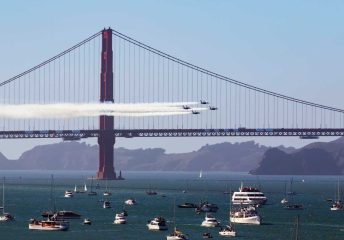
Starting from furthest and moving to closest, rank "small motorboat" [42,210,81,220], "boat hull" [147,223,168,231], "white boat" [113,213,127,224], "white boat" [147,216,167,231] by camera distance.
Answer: "small motorboat" [42,210,81,220] < "white boat" [113,213,127,224] < "white boat" [147,216,167,231] < "boat hull" [147,223,168,231]

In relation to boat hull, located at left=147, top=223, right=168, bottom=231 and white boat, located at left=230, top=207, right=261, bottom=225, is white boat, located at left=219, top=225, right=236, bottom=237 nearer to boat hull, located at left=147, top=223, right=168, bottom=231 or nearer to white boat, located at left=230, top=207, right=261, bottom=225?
boat hull, located at left=147, top=223, right=168, bottom=231

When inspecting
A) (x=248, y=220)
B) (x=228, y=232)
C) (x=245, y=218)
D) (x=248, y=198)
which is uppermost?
(x=248, y=198)

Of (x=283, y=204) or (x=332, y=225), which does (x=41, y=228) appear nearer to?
(x=332, y=225)

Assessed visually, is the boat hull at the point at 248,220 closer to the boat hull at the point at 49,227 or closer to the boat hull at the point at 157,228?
the boat hull at the point at 157,228

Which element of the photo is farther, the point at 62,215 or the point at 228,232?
the point at 62,215

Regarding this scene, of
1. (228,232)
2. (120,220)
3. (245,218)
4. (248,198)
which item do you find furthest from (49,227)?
(248,198)

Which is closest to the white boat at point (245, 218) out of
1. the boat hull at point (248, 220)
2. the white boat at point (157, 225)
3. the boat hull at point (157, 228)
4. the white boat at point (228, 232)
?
the boat hull at point (248, 220)

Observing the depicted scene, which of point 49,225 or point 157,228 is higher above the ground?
point 49,225

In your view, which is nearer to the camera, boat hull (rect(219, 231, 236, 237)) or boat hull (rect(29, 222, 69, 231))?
boat hull (rect(219, 231, 236, 237))

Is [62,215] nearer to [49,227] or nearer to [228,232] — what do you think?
[49,227]

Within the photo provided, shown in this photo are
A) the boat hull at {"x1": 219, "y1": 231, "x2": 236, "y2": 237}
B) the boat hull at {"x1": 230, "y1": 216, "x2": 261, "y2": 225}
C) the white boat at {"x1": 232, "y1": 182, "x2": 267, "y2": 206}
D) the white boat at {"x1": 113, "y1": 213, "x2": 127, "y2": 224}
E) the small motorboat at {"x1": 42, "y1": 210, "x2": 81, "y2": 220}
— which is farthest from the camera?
the white boat at {"x1": 232, "y1": 182, "x2": 267, "y2": 206}

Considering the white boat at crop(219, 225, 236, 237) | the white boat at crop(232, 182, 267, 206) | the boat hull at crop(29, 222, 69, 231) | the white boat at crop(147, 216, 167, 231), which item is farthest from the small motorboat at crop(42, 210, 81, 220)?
the white boat at crop(232, 182, 267, 206)

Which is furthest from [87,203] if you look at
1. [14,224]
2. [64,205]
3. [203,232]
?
[203,232]

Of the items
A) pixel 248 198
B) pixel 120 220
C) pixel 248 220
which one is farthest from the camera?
pixel 248 198
